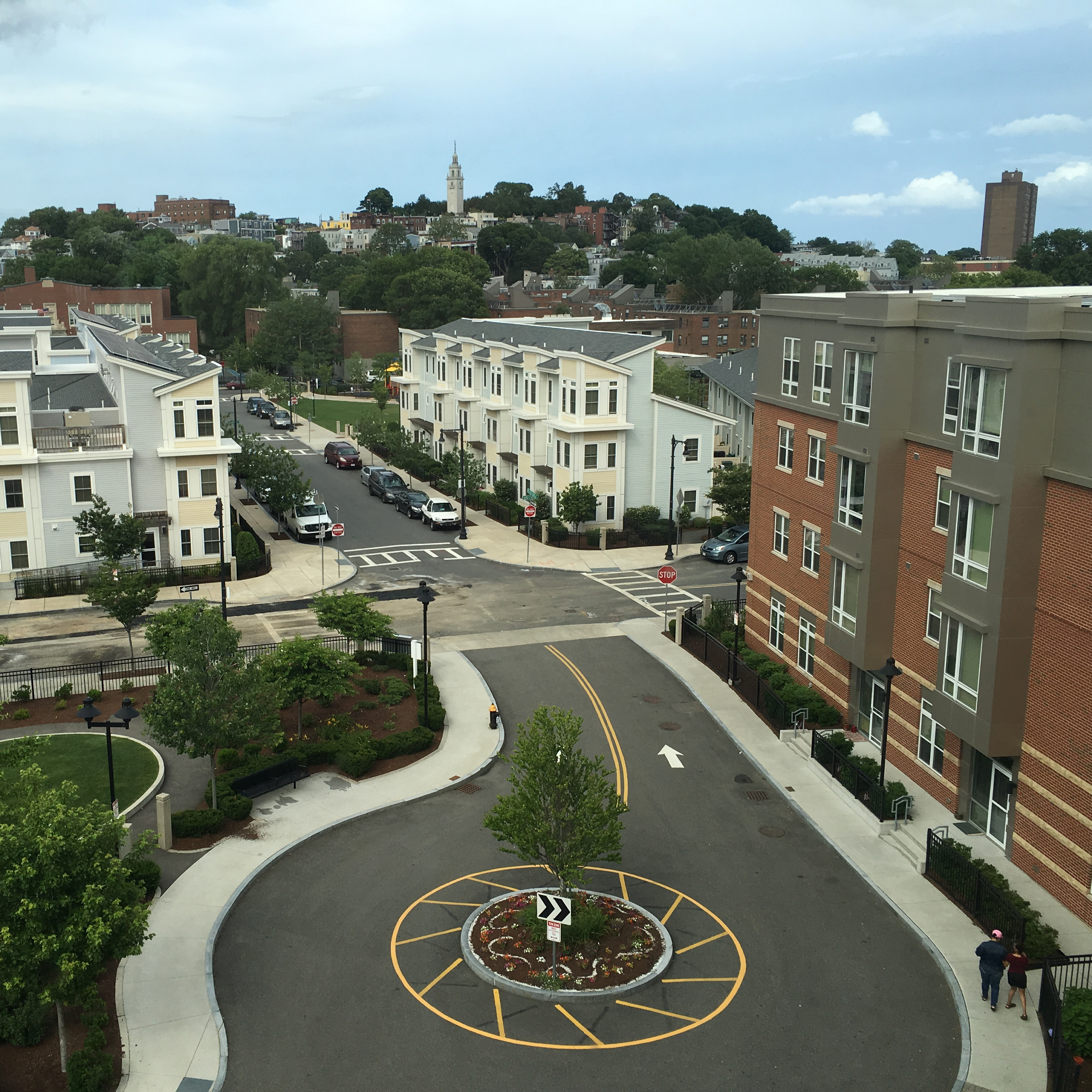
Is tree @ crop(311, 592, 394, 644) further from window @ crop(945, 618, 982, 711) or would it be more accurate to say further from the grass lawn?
window @ crop(945, 618, 982, 711)

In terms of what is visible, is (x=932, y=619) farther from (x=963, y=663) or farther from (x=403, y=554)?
(x=403, y=554)

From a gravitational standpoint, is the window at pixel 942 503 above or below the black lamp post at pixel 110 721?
above

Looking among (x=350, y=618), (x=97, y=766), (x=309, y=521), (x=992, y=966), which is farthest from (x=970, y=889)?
(x=309, y=521)

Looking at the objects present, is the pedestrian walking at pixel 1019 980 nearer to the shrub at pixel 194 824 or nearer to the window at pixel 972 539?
the window at pixel 972 539

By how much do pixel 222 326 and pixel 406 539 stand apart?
103m

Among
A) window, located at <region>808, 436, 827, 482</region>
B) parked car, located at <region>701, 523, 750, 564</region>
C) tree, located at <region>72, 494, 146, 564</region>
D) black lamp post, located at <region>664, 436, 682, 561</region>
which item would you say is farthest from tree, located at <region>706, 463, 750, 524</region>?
tree, located at <region>72, 494, 146, 564</region>

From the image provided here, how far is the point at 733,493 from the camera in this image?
171ft

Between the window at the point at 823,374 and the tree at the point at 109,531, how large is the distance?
26.1 m

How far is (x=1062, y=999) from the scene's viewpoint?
17.8m

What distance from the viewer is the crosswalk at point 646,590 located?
4328 cm

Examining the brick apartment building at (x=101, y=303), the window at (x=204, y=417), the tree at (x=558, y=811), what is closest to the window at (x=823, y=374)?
the tree at (x=558, y=811)

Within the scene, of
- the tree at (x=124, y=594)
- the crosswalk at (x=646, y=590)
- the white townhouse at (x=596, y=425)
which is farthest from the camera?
the white townhouse at (x=596, y=425)

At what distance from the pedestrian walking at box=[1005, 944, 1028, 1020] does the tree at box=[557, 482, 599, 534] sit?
117ft

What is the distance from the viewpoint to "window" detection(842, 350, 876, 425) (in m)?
27.2
